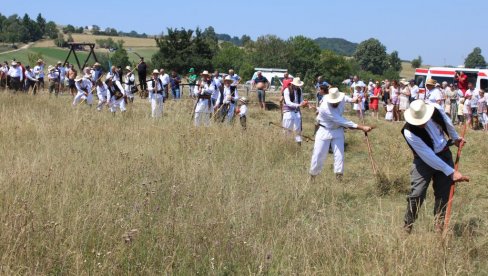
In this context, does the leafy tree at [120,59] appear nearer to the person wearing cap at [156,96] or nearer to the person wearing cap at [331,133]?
the person wearing cap at [156,96]

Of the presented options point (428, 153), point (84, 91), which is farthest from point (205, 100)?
point (428, 153)

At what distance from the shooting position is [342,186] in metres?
7.96

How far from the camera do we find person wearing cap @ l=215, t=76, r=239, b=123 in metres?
14.5

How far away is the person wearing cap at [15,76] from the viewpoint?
21703 millimetres

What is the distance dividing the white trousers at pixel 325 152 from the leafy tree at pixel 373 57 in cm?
11907

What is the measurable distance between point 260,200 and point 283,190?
874 millimetres

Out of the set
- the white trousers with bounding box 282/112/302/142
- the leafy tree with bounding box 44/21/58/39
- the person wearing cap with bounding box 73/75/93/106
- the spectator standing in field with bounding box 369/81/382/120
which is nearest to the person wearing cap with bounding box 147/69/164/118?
the person wearing cap with bounding box 73/75/93/106

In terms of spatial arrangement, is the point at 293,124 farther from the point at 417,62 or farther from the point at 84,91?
the point at 417,62

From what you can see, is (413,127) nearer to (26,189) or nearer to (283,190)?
(283,190)

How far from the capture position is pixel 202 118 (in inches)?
520

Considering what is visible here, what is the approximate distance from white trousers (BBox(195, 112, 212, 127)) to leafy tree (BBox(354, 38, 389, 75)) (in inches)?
4522

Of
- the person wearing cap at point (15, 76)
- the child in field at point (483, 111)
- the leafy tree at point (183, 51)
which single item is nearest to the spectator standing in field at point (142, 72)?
the person wearing cap at point (15, 76)

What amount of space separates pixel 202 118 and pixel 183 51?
3239cm

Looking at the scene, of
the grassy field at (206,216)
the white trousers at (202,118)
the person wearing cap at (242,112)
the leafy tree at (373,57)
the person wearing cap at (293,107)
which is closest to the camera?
the grassy field at (206,216)
